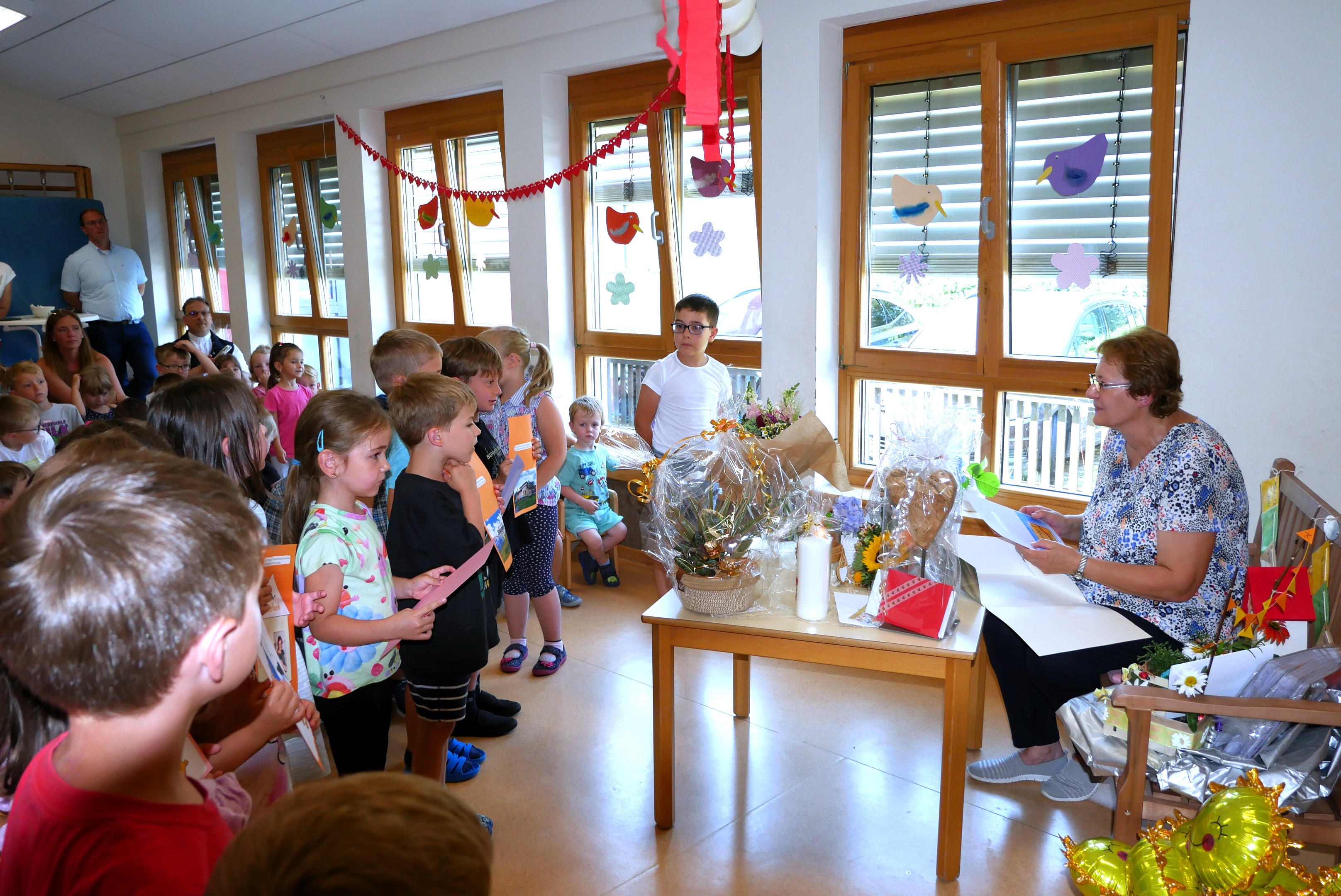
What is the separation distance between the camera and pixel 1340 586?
6.56 ft

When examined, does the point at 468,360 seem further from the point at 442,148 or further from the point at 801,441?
the point at 442,148

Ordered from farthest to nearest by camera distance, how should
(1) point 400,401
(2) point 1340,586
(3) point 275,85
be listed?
(3) point 275,85, (1) point 400,401, (2) point 1340,586

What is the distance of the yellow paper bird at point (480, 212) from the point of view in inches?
215

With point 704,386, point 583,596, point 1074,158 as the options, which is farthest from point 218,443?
point 1074,158

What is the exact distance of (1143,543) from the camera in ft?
7.69

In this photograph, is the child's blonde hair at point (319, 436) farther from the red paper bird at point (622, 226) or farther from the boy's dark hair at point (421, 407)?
the red paper bird at point (622, 226)

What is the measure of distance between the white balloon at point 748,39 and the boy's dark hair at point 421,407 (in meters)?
2.14

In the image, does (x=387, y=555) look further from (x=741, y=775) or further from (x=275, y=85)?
(x=275, y=85)

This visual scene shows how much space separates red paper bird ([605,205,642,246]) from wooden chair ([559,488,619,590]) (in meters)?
1.39

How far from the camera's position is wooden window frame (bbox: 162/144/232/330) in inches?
306

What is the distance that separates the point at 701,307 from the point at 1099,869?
2627 mm

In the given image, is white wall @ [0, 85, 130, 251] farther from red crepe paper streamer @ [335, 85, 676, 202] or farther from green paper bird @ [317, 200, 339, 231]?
red crepe paper streamer @ [335, 85, 676, 202]

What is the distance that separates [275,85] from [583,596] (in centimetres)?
477

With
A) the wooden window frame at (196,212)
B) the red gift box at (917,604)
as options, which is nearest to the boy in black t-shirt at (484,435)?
the red gift box at (917,604)
